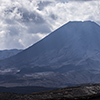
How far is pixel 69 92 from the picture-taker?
7431 centimetres

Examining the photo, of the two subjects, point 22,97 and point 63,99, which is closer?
point 63,99

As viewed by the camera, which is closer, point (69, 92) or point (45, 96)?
point (45, 96)

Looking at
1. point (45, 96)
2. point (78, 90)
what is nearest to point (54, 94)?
point (45, 96)

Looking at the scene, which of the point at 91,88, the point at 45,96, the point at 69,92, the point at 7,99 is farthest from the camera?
the point at 91,88

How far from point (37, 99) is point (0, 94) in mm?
9675

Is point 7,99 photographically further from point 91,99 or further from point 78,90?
point 78,90

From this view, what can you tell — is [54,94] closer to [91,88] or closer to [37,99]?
[37,99]

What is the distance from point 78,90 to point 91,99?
25.1m

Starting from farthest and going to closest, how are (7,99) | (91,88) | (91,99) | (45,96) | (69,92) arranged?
(91,88) < (69,92) < (45,96) < (7,99) < (91,99)

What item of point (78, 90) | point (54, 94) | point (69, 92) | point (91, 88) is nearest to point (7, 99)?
point (54, 94)

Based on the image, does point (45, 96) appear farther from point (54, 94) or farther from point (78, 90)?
point (78, 90)

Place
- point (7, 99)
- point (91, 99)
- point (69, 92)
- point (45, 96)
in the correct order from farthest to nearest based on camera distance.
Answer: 1. point (69, 92)
2. point (45, 96)
3. point (7, 99)
4. point (91, 99)

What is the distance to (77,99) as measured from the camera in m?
55.3

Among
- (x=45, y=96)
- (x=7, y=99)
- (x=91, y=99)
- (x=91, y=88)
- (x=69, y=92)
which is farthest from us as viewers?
(x=91, y=88)
